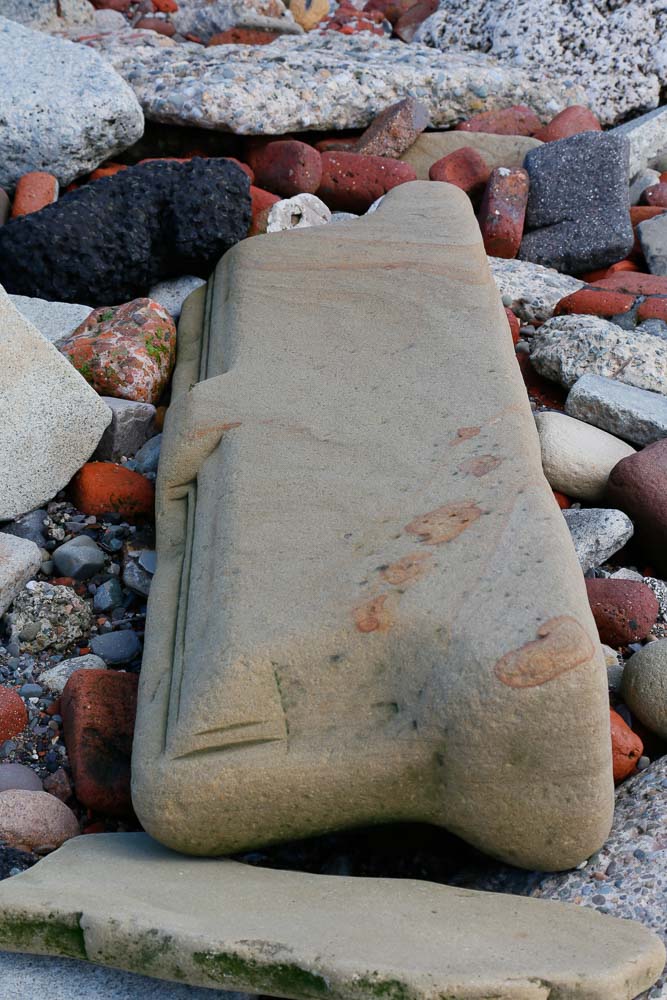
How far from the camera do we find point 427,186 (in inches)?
137

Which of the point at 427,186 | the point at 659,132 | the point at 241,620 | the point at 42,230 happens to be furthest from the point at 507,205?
the point at 241,620

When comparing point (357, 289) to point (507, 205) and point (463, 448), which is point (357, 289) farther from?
point (507, 205)

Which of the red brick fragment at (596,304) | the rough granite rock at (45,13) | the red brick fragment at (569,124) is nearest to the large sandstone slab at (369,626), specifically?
the red brick fragment at (596,304)

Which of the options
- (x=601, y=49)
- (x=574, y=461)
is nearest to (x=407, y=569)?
(x=574, y=461)

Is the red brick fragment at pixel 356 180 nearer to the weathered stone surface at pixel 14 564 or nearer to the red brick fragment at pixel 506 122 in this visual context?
the red brick fragment at pixel 506 122

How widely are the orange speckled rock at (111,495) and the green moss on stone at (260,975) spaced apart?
4.63 feet

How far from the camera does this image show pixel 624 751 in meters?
2.08

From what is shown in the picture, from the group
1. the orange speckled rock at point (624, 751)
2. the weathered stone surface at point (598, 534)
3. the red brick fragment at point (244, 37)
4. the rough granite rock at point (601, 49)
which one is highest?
the rough granite rock at point (601, 49)

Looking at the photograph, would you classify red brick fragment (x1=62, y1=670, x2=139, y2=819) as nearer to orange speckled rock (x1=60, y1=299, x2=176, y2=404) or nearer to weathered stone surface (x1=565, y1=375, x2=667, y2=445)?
orange speckled rock (x1=60, y1=299, x2=176, y2=404)

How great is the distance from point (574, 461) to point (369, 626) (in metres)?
1.23

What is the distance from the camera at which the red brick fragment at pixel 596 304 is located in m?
3.60

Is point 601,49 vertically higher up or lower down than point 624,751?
higher up

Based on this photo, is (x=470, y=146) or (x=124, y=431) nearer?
(x=124, y=431)

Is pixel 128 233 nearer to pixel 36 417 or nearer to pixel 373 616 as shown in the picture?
pixel 36 417
